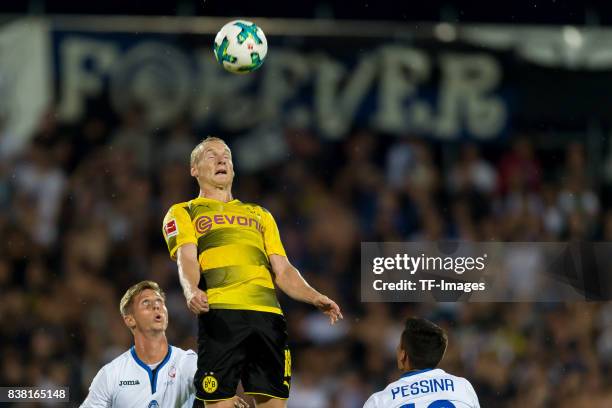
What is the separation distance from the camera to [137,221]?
936 centimetres

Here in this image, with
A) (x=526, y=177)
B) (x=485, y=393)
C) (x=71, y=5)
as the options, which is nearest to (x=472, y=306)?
(x=485, y=393)

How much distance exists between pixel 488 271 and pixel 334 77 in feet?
7.96

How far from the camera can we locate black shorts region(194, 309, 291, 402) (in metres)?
4.75

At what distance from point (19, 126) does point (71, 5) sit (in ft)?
4.99

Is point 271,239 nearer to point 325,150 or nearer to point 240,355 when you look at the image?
point 240,355

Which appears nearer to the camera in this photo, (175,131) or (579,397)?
(579,397)

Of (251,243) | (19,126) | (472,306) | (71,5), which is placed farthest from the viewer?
(71,5)

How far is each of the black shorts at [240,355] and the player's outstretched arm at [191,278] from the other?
0.19 metres

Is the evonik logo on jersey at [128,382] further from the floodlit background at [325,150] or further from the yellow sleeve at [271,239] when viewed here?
the floodlit background at [325,150]

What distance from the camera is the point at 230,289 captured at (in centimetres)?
485

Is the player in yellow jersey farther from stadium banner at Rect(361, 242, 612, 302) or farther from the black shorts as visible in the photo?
stadium banner at Rect(361, 242, 612, 302)

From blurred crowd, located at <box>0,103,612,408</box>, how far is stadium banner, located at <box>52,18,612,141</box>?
213mm

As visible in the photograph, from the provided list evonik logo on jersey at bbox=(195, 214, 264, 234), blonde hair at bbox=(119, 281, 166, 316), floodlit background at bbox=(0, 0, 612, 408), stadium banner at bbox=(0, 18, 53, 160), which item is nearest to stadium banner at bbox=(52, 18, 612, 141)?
floodlit background at bbox=(0, 0, 612, 408)

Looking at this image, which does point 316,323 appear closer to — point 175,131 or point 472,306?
point 472,306
